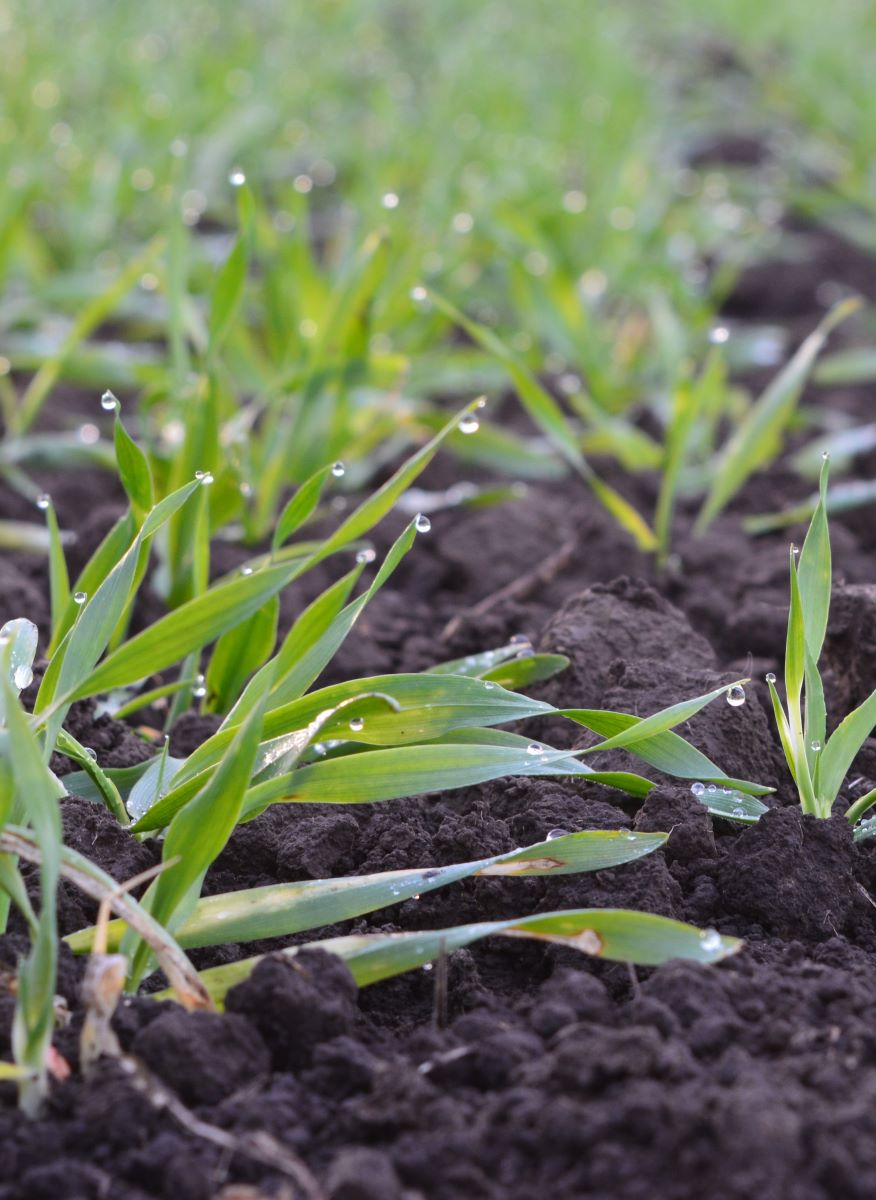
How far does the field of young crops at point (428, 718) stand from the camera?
3.52 feet

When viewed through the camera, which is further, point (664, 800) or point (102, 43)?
point (102, 43)

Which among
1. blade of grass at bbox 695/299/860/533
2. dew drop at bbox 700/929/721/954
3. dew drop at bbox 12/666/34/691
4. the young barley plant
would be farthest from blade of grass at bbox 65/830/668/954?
blade of grass at bbox 695/299/860/533

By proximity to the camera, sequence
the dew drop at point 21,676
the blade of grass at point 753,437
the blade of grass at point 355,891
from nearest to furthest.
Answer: the blade of grass at point 355,891, the dew drop at point 21,676, the blade of grass at point 753,437

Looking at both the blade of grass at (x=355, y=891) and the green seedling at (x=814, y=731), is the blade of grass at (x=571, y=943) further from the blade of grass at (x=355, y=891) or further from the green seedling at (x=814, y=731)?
the green seedling at (x=814, y=731)

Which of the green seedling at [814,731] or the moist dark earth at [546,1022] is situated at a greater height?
the green seedling at [814,731]

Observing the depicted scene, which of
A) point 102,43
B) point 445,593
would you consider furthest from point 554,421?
point 102,43

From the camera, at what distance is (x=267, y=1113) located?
1.09 metres

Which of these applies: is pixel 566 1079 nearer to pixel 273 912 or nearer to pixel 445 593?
pixel 273 912

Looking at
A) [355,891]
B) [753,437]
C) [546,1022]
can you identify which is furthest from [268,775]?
[753,437]

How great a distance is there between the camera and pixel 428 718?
144cm

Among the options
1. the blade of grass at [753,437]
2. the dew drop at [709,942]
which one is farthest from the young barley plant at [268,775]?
the blade of grass at [753,437]

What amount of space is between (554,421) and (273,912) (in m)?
1.20

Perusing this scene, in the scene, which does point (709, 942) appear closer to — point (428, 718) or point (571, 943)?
point (571, 943)

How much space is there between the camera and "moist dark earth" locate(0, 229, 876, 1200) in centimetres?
102
